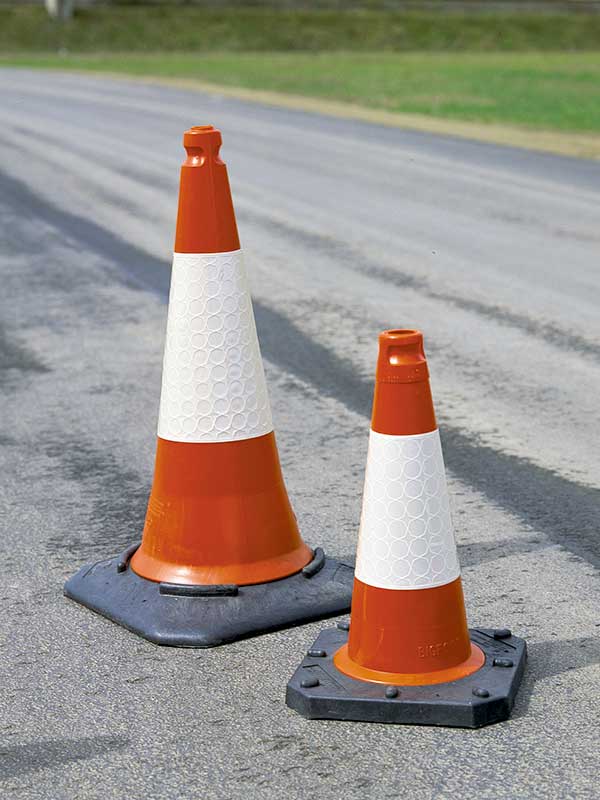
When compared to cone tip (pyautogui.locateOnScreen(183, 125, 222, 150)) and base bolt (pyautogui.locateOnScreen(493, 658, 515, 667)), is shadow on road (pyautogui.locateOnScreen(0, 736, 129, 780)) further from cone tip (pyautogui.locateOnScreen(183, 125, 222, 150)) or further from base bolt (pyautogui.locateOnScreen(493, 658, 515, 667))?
cone tip (pyautogui.locateOnScreen(183, 125, 222, 150))

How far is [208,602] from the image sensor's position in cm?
379

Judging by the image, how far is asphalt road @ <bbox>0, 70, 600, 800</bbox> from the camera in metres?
3.01

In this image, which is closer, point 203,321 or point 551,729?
point 551,729

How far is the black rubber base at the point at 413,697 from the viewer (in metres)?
3.12

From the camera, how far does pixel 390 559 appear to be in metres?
3.31

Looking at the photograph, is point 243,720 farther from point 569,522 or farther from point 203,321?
Answer: point 569,522

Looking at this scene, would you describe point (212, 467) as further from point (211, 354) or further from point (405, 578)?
point (405, 578)

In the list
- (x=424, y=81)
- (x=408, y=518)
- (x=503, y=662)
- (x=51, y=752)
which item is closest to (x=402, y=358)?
(x=408, y=518)

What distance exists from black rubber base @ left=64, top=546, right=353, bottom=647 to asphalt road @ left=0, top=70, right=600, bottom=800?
0.05 metres

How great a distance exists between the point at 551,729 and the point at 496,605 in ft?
2.51

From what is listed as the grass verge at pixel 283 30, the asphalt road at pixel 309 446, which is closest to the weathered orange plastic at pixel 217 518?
the asphalt road at pixel 309 446

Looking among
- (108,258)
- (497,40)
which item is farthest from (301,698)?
(497,40)

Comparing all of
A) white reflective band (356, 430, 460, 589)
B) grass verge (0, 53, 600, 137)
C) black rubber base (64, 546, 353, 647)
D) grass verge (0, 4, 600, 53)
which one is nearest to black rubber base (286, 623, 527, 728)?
white reflective band (356, 430, 460, 589)

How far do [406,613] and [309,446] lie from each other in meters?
2.24
